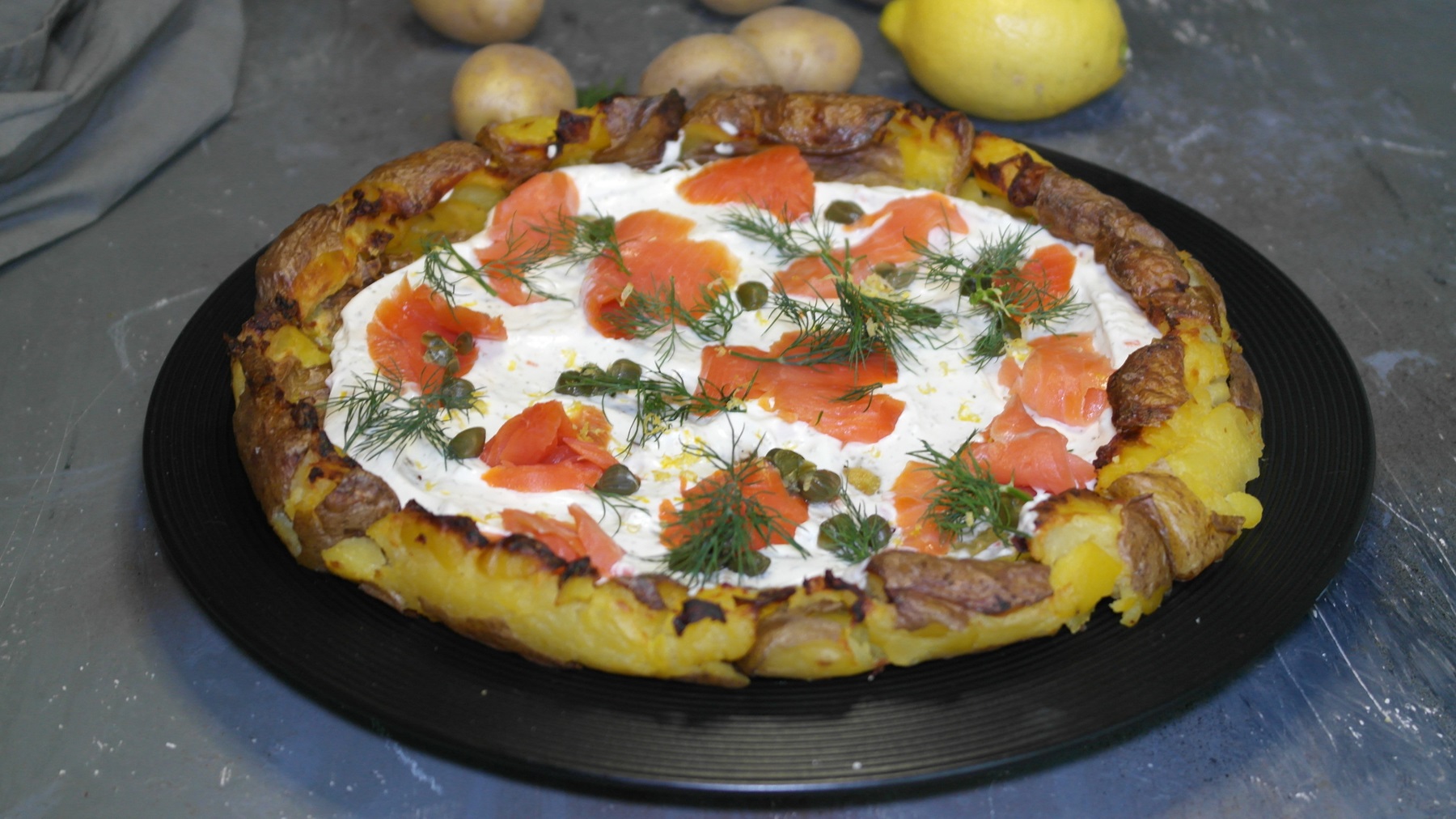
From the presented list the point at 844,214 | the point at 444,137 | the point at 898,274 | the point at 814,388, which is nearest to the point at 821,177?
the point at 844,214

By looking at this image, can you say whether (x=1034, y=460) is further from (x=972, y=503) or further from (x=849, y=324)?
(x=849, y=324)

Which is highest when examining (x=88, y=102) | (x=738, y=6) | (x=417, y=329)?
(x=417, y=329)

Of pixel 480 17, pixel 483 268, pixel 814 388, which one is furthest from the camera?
pixel 480 17

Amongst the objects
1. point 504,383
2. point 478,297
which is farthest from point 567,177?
point 504,383

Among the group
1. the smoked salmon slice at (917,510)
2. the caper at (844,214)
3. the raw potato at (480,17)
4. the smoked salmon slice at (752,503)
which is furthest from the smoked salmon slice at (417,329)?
the raw potato at (480,17)

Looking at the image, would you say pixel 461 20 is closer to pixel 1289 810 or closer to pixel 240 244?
pixel 240 244

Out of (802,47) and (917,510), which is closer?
(917,510)
